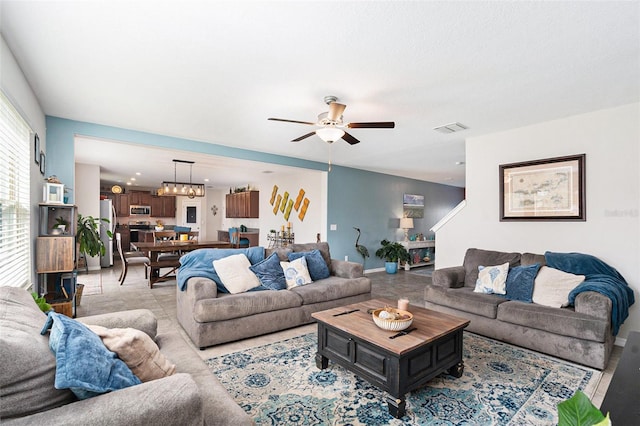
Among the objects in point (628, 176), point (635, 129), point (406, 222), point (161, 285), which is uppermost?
point (635, 129)

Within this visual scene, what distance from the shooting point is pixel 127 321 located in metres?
1.84

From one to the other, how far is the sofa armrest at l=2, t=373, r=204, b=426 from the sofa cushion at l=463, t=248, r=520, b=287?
12.1 feet

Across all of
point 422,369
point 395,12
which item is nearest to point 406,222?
point 422,369

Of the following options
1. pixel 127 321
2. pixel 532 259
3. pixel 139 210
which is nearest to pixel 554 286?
pixel 532 259

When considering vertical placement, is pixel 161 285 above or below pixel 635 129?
below

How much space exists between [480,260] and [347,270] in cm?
173

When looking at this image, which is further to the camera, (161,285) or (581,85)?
(161,285)

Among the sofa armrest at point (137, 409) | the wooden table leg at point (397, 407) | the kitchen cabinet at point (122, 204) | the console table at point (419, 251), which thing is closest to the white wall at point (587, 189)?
the wooden table leg at point (397, 407)

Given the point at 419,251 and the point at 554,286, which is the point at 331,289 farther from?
the point at 419,251

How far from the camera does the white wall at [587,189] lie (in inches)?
128

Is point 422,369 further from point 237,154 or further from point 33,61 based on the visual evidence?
point 237,154

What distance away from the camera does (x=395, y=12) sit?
6.11 feet

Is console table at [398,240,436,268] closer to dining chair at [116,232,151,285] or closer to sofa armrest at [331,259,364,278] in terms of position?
sofa armrest at [331,259,364,278]

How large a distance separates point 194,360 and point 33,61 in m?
2.70
